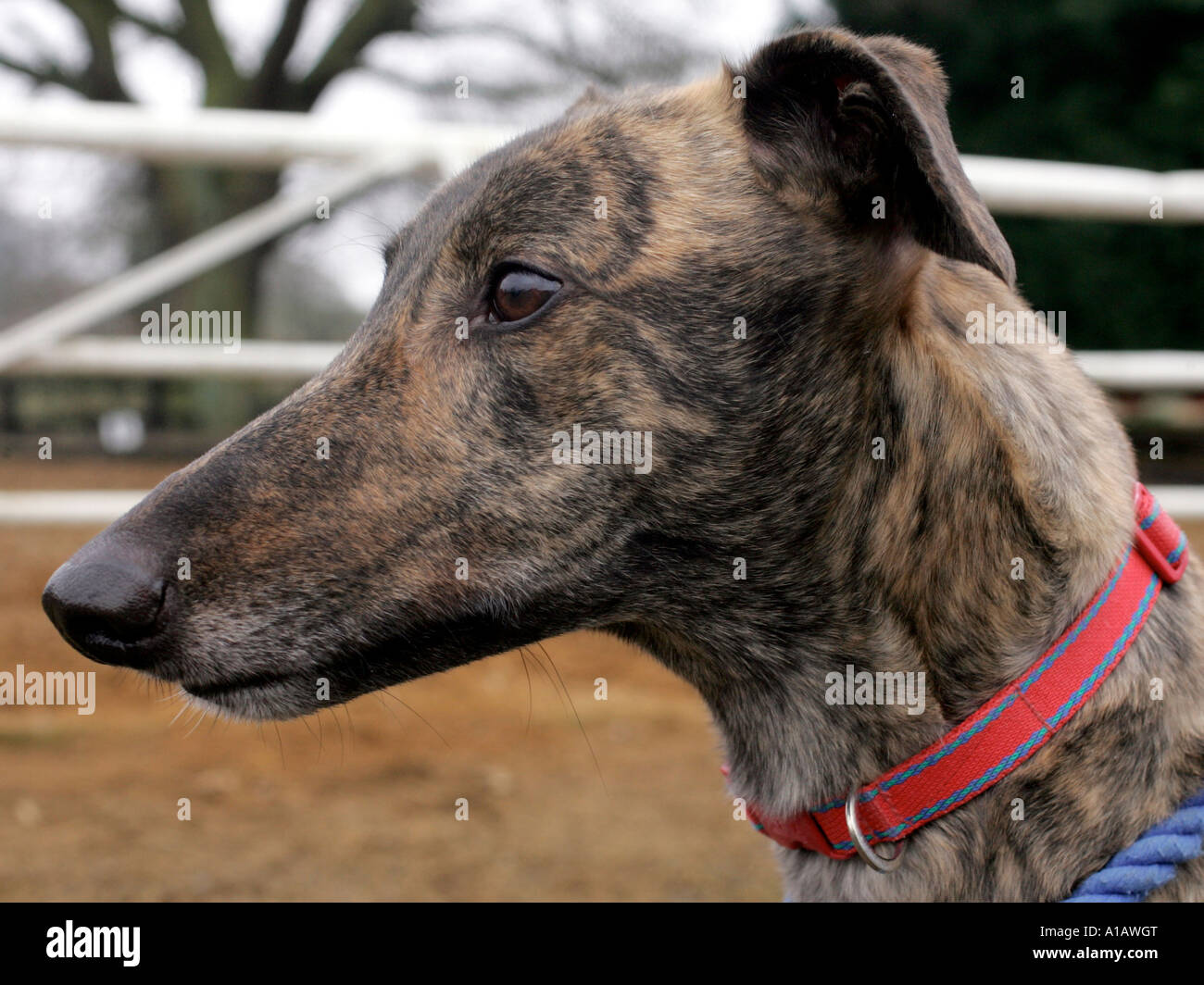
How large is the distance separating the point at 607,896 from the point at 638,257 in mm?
2196

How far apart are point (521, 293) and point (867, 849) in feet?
3.52

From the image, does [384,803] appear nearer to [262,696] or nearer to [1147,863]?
[262,696]

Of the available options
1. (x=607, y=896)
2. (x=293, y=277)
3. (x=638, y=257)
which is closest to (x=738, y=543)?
(x=638, y=257)

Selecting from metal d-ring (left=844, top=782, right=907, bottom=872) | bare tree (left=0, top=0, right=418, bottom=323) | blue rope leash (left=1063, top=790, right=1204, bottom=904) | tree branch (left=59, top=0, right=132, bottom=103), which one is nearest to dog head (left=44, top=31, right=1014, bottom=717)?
metal d-ring (left=844, top=782, right=907, bottom=872)

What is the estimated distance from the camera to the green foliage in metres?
11.9

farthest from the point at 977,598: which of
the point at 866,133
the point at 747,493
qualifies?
the point at 866,133

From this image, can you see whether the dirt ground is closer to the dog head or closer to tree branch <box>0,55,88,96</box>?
the dog head

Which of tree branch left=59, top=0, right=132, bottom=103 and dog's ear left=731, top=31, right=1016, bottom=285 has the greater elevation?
tree branch left=59, top=0, right=132, bottom=103

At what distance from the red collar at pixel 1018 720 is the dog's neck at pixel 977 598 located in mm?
23

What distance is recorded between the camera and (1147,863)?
1.69 meters

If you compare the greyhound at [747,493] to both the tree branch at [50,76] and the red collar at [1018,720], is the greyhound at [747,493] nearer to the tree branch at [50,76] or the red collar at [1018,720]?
the red collar at [1018,720]

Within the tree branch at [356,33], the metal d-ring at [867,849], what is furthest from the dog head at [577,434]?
the tree branch at [356,33]

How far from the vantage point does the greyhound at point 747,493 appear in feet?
5.71

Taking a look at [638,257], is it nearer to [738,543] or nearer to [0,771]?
[738,543]
